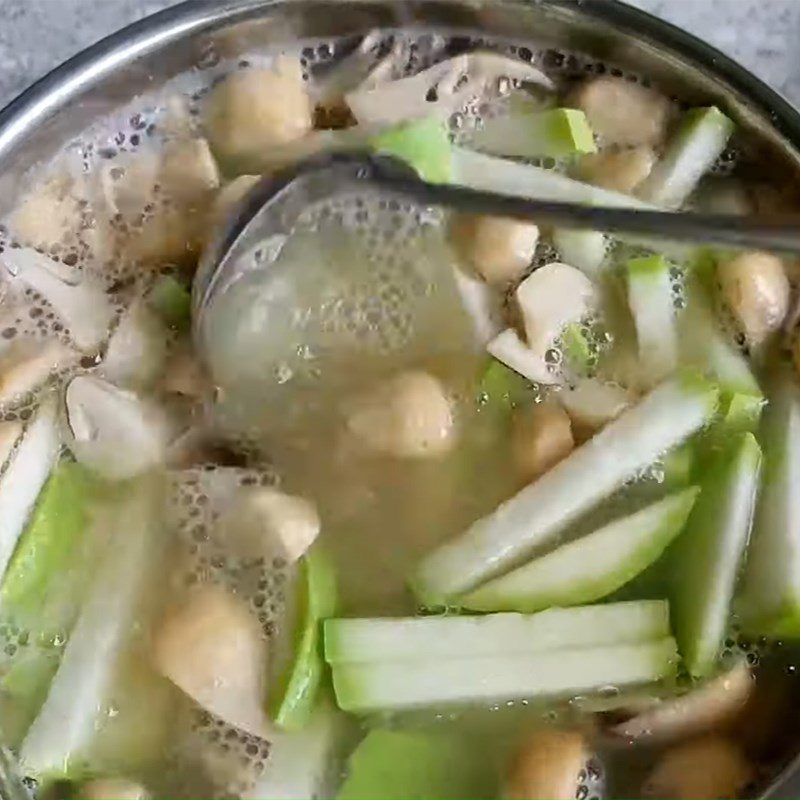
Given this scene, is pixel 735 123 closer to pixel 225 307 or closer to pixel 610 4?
pixel 610 4

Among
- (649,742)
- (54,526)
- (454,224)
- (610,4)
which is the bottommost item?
(649,742)

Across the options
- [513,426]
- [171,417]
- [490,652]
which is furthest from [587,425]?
[171,417]

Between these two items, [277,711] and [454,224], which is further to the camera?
[454,224]

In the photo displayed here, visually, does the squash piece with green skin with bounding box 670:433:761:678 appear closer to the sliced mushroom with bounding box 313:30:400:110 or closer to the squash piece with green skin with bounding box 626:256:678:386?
the squash piece with green skin with bounding box 626:256:678:386

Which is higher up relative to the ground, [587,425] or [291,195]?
[291,195]

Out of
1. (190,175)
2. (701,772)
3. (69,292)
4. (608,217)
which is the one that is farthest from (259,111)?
(701,772)
